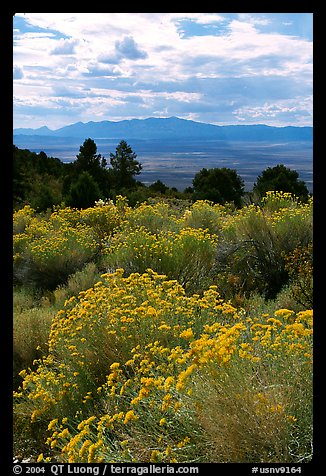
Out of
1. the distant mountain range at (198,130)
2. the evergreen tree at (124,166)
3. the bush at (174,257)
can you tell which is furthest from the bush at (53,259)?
the evergreen tree at (124,166)

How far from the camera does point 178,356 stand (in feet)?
9.08

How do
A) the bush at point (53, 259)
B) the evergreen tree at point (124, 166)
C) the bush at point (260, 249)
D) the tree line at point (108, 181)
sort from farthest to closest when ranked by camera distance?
the evergreen tree at point (124, 166) → the tree line at point (108, 181) → the bush at point (53, 259) → the bush at point (260, 249)

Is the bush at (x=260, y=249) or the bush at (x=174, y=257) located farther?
the bush at (x=174, y=257)

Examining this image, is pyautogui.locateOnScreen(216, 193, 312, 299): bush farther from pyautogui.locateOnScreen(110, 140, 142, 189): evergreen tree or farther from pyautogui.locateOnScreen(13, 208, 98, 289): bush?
pyautogui.locateOnScreen(110, 140, 142, 189): evergreen tree

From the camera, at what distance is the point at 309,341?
2.54 metres

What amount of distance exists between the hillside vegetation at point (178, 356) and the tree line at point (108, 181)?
25.2 ft

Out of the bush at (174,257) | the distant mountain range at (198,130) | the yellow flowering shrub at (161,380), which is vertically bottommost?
the yellow flowering shrub at (161,380)

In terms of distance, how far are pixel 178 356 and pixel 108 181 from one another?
53.7 feet

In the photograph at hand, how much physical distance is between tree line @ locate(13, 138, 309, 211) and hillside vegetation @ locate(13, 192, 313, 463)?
303 inches

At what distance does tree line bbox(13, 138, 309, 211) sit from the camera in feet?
45.8

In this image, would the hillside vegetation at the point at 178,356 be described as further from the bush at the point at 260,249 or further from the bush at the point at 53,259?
the bush at the point at 53,259

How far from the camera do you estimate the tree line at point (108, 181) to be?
1395cm

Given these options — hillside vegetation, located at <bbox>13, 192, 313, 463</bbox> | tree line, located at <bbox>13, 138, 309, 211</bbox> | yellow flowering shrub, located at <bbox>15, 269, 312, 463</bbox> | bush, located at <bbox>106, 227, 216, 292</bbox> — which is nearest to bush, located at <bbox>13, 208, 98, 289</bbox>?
hillside vegetation, located at <bbox>13, 192, 313, 463</bbox>
